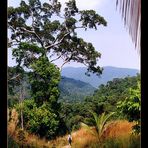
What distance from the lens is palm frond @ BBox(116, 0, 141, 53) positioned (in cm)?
79

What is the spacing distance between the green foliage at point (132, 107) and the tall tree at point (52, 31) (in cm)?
46

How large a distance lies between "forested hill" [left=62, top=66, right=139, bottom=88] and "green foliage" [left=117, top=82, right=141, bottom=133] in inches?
8.3

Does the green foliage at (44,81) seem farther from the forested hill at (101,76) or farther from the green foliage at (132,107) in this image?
the green foliage at (132,107)

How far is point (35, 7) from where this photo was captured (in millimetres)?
3523

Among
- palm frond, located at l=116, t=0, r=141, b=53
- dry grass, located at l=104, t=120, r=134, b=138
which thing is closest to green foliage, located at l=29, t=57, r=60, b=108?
dry grass, located at l=104, t=120, r=134, b=138

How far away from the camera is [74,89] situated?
126 inches

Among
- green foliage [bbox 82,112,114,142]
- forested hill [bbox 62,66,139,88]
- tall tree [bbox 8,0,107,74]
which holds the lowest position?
green foliage [bbox 82,112,114,142]

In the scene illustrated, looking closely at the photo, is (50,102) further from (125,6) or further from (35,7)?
(125,6)

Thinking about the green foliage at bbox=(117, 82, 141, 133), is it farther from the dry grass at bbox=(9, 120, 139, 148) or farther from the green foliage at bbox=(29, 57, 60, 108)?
the green foliage at bbox=(29, 57, 60, 108)

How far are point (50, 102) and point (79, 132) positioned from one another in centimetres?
41

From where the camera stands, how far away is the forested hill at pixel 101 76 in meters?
3.26

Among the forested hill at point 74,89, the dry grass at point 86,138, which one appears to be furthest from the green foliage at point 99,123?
the forested hill at point 74,89

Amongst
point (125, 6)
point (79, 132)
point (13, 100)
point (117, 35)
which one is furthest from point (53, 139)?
point (125, 6)
